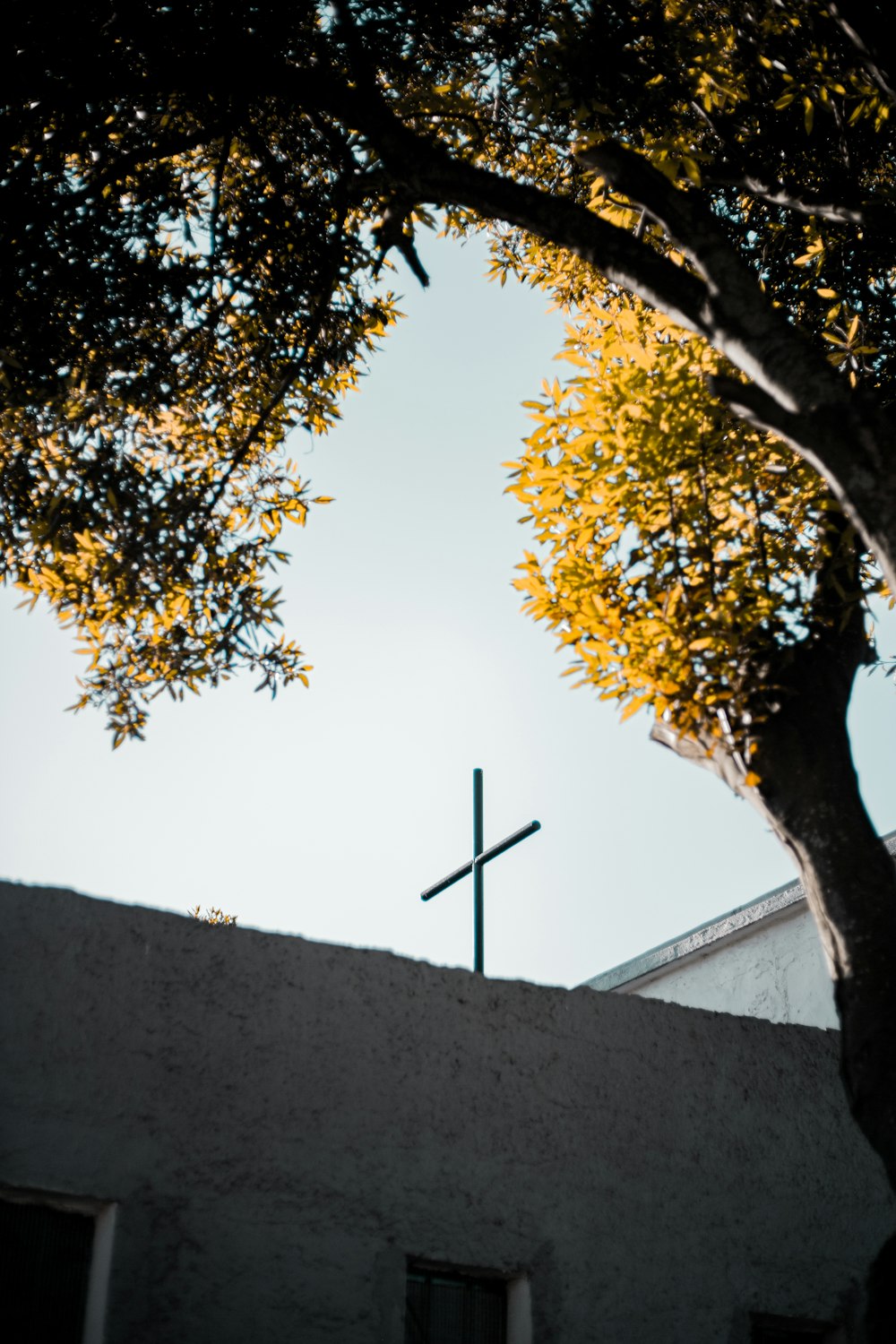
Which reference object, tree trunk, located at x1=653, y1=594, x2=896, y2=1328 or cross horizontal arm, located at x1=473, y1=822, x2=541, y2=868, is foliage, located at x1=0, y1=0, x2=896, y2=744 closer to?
tree trunk, located at x1=653, y1=594, x2=896, y2=1328

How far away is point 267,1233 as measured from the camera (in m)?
5.56

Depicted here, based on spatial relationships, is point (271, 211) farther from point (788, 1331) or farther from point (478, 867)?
point (788, 1331)

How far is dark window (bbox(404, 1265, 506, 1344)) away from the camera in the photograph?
591cm

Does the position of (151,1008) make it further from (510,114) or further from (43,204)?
(510,114)

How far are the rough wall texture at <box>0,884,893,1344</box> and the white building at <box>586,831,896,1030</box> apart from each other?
175 inches

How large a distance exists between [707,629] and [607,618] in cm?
49

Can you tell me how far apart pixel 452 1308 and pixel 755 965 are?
7226 mm

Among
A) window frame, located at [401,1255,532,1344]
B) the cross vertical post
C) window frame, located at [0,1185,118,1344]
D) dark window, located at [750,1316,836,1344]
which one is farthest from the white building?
window frame, located at [0,1185,118,1344]

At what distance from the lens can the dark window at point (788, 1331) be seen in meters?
6.70

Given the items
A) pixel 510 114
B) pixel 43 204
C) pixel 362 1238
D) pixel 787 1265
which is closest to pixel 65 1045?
pixel 362 1238

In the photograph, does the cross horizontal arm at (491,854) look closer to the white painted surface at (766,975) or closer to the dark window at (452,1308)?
the white painted surface at (766,975)

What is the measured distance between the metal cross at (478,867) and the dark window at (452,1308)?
14.4 feet

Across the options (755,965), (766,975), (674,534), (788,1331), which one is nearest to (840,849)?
(674,534)

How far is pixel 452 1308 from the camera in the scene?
602 cm
